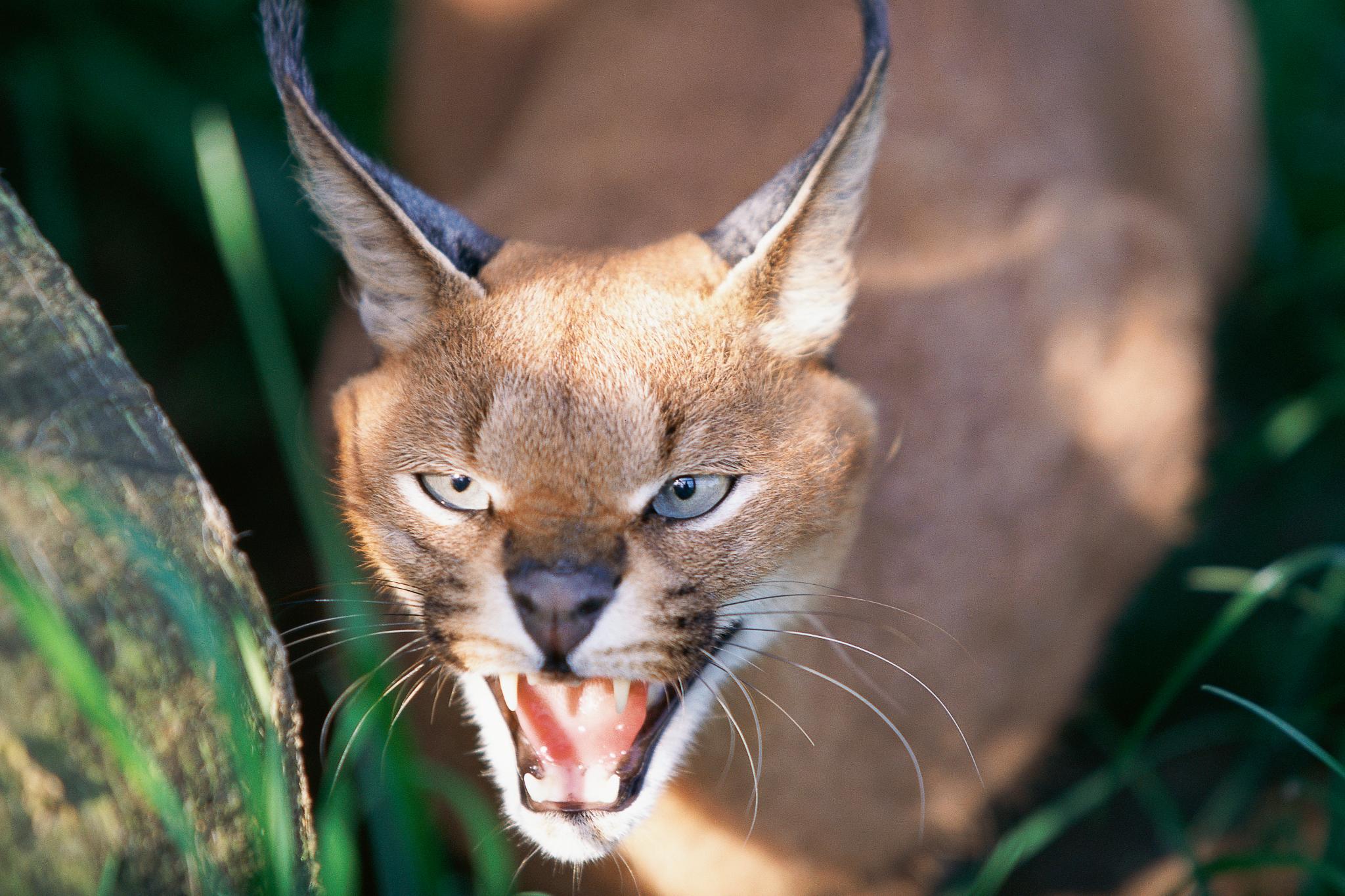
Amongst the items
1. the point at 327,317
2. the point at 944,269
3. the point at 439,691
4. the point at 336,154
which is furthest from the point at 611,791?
the point at 327,317

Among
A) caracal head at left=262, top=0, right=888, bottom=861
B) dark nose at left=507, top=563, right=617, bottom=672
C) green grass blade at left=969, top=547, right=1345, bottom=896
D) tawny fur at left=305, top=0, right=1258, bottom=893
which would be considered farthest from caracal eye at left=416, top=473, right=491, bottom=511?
green grass blade at left=969, top=547, right=1345, bottom=896

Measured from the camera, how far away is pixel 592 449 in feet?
5.02

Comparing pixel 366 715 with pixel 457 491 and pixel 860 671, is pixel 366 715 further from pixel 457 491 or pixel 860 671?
pixel 860 671

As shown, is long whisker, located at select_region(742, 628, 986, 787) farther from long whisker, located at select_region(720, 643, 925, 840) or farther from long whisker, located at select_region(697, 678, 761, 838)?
long whisker, located at select_region(697, 678, 761, 838)

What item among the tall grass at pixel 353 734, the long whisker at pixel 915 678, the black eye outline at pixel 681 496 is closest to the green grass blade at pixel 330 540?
Answer: the tall grass at pixel 353 734

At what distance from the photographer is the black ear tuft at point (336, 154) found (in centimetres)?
154

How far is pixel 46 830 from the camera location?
129 cm

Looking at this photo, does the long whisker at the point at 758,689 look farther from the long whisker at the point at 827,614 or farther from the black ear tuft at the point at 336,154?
the black ear tuft at the point at 336,154

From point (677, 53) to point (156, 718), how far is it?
2233mm

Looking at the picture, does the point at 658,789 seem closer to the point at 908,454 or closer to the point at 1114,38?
the point at 908,454

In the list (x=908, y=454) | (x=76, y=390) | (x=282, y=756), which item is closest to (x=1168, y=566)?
(x=908, y=454)

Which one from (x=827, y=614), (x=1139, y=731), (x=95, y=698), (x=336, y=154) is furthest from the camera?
(x=1139, y=731)

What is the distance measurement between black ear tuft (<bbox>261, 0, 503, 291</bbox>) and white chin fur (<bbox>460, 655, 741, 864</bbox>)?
2.15ft

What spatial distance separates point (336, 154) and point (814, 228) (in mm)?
690
